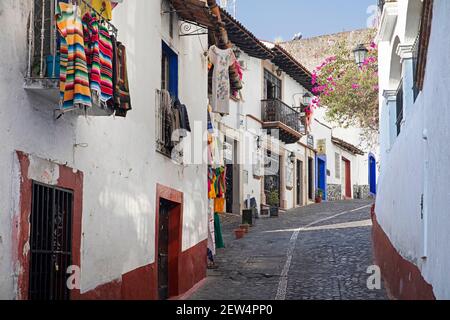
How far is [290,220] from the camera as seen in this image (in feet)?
78.5

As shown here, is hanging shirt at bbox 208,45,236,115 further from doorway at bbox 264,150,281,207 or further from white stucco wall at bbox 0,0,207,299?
doorway at bbox 264,150,281,207

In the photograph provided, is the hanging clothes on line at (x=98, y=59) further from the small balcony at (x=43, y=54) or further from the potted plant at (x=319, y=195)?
the potted plant at (x=319, y=195)

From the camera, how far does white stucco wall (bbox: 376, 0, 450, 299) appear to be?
6066mm

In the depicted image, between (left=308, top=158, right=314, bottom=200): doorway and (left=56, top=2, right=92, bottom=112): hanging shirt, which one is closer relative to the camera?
(left=56, top=2, right=92, bottom=112): hanging shirt

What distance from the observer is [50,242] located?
6.66 metres

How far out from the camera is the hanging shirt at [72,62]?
6047mm

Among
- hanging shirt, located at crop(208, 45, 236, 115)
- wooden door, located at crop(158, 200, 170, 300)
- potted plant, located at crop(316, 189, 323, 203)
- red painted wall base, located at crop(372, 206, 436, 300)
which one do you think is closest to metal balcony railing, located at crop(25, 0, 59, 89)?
red painted wall base, located at crop(372, 206, 436, 300)

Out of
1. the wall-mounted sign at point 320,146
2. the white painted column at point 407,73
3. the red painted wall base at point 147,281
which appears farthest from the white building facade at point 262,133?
the white painted column at point 407,73

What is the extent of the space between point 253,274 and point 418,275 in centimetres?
638

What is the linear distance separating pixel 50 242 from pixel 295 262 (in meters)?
8.82

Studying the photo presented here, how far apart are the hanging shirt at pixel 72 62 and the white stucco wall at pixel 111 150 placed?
0.33 meters

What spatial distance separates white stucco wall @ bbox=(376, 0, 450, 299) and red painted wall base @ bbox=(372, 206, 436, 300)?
0.12 metres

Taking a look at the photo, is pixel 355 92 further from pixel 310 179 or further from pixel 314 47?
pixel 314 47

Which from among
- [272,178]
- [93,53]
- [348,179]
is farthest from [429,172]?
[348,179]
